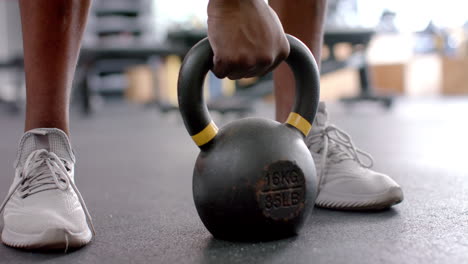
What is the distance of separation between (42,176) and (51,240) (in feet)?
0.48

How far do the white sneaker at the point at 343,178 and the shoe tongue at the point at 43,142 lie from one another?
498 millimetres

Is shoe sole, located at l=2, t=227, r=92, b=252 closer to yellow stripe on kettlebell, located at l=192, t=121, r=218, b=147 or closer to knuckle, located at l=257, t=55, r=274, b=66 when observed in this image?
yellow stripe on kettlebell, located at l=192, t=121, r=218, b=147

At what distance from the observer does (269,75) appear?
14.1 ft

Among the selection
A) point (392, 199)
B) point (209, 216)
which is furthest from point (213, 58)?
point (392, 199)

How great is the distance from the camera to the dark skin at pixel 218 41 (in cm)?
69

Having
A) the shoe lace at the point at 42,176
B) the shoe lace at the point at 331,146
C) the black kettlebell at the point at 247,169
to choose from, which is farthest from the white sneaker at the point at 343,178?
the shoe lace at the point at 42,176

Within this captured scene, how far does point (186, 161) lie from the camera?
1.84 metres

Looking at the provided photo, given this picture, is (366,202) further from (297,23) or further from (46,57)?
(46,57)

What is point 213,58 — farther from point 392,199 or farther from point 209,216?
point 392,199

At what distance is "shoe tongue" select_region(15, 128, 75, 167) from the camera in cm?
86

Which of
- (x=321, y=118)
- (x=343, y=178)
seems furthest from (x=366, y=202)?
(x=321, y=118)

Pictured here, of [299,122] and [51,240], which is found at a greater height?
[299,122]

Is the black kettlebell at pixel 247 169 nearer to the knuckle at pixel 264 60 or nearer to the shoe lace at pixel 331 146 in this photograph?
the knuckle at pixel 264 60

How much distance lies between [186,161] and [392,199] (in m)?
1.01
